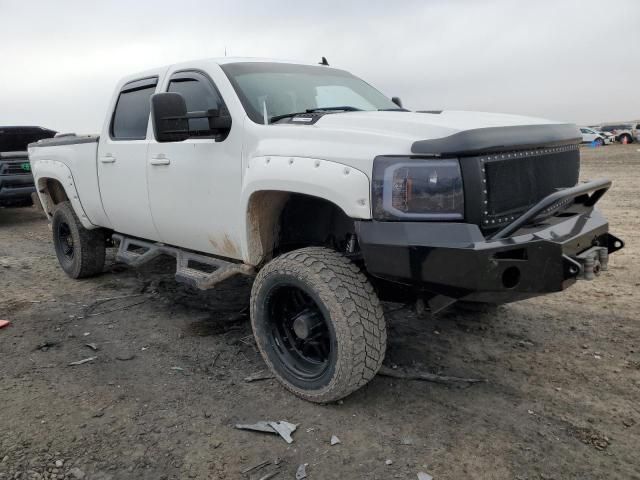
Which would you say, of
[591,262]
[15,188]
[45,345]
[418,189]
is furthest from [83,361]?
[15,188]

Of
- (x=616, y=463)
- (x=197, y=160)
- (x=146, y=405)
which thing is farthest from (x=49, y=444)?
(x=616, y=463)

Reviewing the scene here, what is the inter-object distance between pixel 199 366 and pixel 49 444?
106 centimetres

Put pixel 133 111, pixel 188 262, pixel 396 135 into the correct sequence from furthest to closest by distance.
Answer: pixel 133 111, pixel 188 262, pixel 396 135

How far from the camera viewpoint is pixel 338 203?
2705 mm

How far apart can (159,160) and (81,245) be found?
2.16m

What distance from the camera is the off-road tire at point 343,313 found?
2.76 meters

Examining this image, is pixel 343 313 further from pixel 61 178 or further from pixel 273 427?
pixel 61 178

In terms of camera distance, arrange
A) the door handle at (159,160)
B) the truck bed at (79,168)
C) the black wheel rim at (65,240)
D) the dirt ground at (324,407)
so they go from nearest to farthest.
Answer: the dirt ground at (324,407), the door handle at (159,160), the truck bed at (79,168), the black wheel rim at (65,240)

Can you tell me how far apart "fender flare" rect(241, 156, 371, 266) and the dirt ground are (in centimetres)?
100

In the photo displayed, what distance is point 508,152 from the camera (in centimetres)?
271

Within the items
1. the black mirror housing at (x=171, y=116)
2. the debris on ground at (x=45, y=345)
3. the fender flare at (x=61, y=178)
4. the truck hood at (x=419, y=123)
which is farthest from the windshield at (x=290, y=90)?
the fender flare at (x=61, y=178)

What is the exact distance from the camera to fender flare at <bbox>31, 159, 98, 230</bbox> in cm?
529

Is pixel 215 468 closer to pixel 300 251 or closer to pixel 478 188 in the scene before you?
pixel 300 251

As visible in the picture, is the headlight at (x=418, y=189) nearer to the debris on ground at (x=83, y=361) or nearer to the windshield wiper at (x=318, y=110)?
the windshield wiper at (x=318, y=110)
